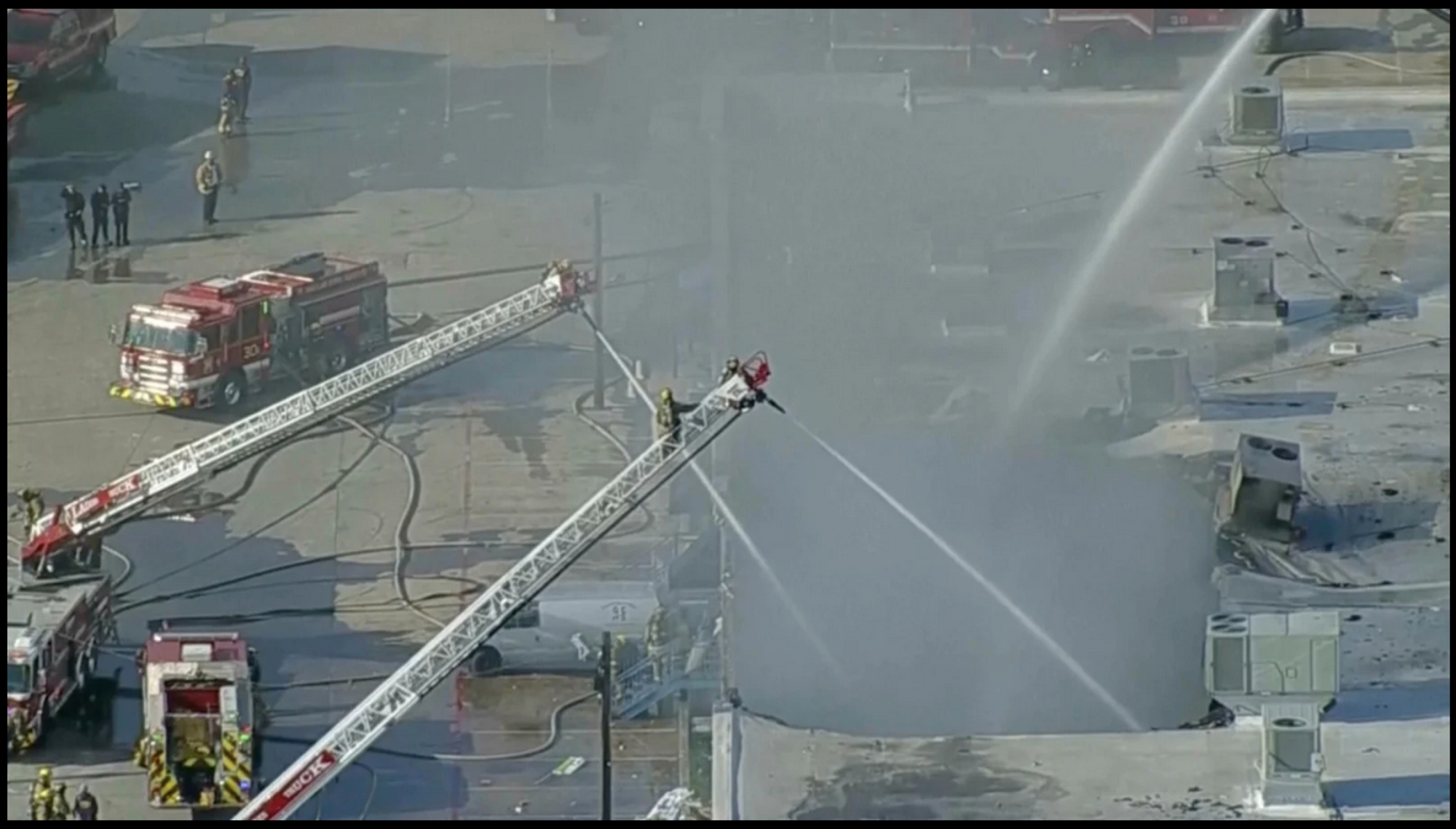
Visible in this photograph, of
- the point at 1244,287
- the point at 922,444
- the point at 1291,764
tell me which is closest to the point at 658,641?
the point at 922,444

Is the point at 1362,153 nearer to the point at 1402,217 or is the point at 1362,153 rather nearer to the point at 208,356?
the point at 1402,217

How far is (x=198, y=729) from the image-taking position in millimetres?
36188

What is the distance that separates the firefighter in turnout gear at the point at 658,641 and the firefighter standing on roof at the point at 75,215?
59.5 ft

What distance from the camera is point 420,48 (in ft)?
208

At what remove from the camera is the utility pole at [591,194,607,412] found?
47344 millimetres

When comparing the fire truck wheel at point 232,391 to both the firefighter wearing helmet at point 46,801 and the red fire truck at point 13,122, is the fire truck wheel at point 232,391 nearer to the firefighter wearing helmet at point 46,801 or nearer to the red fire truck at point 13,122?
the red fire truck at point 13,122

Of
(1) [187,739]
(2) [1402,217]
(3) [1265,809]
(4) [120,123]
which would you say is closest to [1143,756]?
(3) [1265,809]

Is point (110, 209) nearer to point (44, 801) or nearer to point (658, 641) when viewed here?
point (658, 641)

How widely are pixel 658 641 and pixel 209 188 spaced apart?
61.9 feet

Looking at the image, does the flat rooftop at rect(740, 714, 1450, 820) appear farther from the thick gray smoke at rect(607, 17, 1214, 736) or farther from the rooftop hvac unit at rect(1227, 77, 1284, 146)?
the rooftop hvac unit at rect(1227, 77, 1284, 146)

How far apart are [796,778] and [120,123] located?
30.9 meters

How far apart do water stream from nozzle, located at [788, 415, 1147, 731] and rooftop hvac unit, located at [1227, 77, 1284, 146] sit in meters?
9.97

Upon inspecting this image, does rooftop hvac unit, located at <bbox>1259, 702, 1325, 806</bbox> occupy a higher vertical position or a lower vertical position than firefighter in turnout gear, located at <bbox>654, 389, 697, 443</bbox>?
lower

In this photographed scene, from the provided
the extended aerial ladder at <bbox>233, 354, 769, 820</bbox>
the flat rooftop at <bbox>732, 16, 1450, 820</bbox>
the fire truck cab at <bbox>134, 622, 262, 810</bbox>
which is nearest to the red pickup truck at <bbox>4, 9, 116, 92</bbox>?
the flat rooftop at <bbox>732, 16, 1450, 820</bbox>
